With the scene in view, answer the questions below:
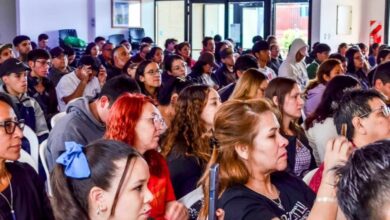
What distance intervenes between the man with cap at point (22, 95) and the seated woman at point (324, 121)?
210 centimetres

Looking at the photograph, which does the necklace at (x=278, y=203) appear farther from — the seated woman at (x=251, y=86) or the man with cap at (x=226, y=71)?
the man with cap at (x=226, y=71)

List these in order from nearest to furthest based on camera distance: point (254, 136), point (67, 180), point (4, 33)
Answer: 1. point (67, 180)
2. point (254, 136)
3. point (4, 33)

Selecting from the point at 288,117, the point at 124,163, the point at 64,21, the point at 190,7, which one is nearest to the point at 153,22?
the point at 190,7

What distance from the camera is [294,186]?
8.07 ft

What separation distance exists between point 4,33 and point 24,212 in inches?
423

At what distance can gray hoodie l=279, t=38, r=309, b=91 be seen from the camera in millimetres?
8023

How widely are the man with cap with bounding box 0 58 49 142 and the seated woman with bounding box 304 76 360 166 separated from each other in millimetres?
2099

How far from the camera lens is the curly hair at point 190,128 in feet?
11.4

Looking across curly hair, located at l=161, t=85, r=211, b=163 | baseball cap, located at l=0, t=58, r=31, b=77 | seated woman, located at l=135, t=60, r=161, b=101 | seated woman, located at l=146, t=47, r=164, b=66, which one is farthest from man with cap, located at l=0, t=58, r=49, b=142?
seated woman, located at l=146, t=47, r=164, b=66

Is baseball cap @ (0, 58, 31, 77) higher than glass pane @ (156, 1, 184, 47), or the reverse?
glass pane @ (156, 1, 184, 47)

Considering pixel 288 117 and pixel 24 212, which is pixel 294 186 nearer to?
pixel 24 212

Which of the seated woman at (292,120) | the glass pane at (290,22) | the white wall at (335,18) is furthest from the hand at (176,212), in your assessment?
the glass pane at (290,22)

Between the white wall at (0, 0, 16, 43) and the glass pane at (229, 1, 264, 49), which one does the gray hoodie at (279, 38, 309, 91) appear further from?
the white wall at (0, 0, 16, 43)

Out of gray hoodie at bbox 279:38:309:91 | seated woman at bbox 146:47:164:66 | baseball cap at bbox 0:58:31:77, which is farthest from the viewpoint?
seated woman at bbox 146:47:164:66
